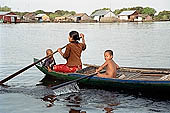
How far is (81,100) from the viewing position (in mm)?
8469

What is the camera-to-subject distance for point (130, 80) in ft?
27.7

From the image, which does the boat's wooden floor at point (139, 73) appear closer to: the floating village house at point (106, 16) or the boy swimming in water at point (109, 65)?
the boy swimming in water at point (109, 65)

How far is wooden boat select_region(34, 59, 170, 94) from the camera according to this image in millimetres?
8172

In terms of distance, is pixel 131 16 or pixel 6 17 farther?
pixel 131 16

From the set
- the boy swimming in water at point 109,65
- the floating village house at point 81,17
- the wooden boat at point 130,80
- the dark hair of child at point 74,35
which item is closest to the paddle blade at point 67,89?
the wooden boat at point 130,80

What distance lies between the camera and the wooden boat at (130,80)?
8.17 metres

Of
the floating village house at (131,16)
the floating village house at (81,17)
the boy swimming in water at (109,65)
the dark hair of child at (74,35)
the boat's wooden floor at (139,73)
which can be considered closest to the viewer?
the boy swimming in water at (109,65)

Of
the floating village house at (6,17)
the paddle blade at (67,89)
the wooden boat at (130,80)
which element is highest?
the floating village house at (6,17)

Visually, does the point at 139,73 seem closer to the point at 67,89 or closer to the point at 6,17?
the point at 67,89

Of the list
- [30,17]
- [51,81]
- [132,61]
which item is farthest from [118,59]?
[30,17]

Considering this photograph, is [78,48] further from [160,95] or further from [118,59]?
[118,59]

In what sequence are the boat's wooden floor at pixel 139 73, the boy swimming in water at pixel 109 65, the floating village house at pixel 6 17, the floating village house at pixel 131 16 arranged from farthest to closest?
the floating village house at pixel 131 16 → the floating village house at pixel 6 17 → the boat's wooden floor at pixel 139 73 → the boy swimming in water at pixel 109 65

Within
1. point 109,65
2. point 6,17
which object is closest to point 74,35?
point 109,65

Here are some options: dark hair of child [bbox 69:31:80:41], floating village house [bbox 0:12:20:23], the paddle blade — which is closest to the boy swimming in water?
the paddle blade
